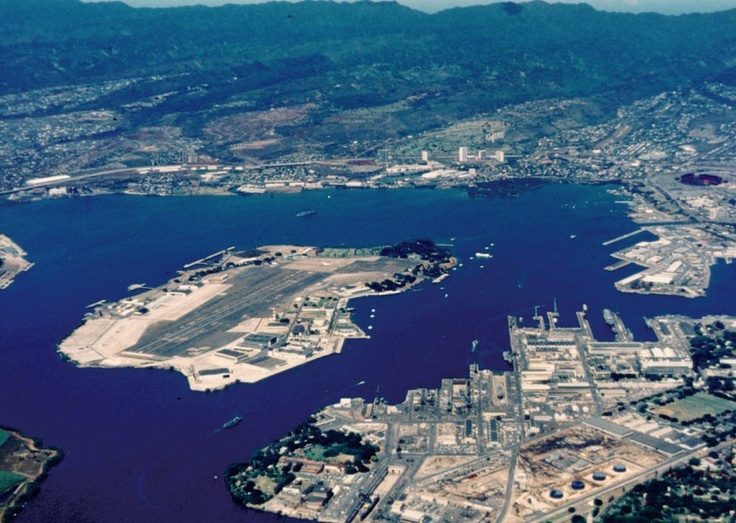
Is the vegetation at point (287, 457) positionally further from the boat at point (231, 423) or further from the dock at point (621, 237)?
the dock at point (621, 237)

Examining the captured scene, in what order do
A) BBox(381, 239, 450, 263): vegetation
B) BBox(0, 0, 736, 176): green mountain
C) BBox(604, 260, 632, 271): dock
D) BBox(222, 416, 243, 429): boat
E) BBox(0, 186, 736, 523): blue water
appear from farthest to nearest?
BBox(0, 0, 736, 176): green mountain → BBox(381, 239, 450, 263): vegetation → BBox(604, 260, 632, 271): dock → BBox(222, 416, 243, 429): boat → BBox(0, 186, 736, 523): blue water

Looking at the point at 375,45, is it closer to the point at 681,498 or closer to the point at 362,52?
the point at 362,52

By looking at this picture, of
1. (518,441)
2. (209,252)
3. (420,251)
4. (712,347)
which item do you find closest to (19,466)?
(518,441)

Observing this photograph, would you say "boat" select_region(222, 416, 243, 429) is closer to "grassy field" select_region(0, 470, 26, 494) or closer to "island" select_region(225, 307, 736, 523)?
"island" select_region(225, 307, 736, 523)

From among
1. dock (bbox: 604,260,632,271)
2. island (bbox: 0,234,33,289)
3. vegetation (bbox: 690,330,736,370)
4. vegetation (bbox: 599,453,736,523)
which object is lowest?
vegetation (bbox: 599,453,736,523)

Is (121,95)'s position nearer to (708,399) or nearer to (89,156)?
(89,156)

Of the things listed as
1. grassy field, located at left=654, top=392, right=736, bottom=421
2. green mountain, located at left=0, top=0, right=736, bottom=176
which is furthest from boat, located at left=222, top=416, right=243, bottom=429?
green mountain, located at left=0, top=0, right=736, bottom=176

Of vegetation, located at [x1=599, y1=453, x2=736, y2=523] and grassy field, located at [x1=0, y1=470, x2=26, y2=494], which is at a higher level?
vegetation, located at [x1=599, y1=453, x2=736, y2=523]
